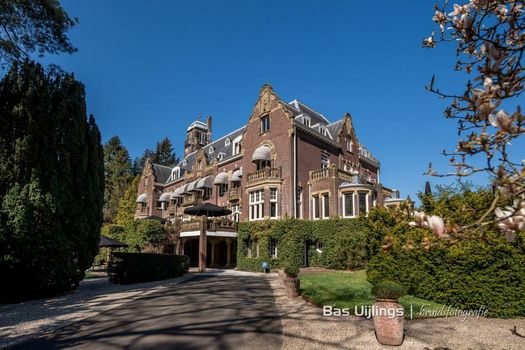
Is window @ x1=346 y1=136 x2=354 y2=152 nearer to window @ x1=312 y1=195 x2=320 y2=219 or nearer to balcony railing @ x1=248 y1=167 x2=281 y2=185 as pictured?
window @ x1=312 y1=195 x2=320 y2=219

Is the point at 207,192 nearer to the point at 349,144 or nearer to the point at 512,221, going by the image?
the point at 349,144

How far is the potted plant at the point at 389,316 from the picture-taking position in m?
7.24

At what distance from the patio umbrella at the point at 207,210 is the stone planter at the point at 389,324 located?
20856 mm

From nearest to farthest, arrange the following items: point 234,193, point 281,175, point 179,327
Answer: point 179,327
point 281,175
point 234,193

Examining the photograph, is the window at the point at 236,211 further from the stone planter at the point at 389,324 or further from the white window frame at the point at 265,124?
the stone planter at the point at 389,324

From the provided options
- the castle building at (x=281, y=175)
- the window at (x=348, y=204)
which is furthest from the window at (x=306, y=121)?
the window at (x=348, y=204)

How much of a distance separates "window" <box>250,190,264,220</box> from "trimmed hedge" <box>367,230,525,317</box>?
1769 cm

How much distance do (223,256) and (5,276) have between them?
24941mm

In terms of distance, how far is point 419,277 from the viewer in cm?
1195

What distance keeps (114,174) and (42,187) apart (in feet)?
180

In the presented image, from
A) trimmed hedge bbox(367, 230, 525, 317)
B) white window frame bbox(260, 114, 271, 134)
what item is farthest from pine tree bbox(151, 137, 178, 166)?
trimmed hedge bbox(367, 230, 525, 317)

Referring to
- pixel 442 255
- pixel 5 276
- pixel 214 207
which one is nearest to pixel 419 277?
pixel 442 255

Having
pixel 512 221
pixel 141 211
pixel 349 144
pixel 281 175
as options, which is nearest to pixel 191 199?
pixel 281 175

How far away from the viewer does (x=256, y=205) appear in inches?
1177
